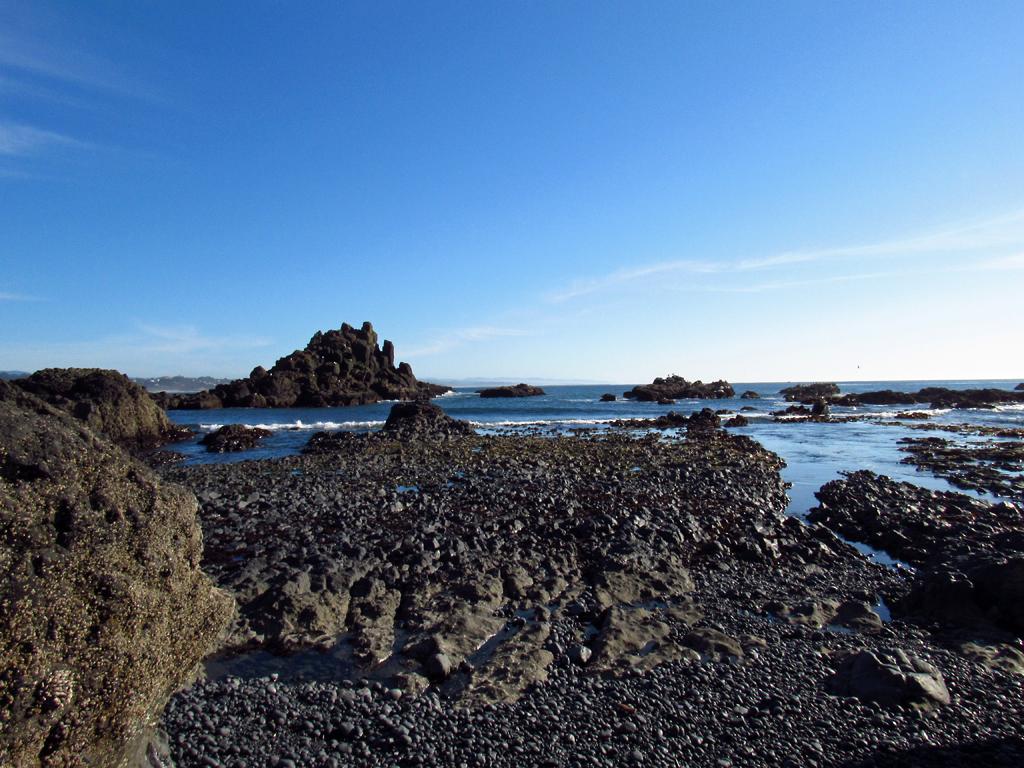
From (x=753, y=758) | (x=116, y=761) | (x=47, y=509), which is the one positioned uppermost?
(x=47, y=509)

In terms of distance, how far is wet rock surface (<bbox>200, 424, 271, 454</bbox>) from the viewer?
34156 mm

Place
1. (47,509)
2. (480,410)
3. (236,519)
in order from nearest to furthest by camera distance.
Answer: (47,509)
(236,519)
(480,410)

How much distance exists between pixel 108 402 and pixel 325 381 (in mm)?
55154

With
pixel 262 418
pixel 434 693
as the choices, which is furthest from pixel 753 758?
pixel 262 418

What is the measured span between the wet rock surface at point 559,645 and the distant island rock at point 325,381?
68.6 m

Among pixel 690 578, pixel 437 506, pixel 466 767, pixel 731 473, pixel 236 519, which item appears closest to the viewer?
pixel 466 767

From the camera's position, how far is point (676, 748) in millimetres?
6039

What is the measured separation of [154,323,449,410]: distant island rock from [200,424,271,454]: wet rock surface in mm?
38246

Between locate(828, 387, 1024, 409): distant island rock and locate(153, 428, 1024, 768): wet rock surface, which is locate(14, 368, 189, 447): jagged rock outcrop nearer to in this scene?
locate(153, 428, 1024, 768): wet rock surface

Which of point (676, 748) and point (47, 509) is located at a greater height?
point (47, 509)

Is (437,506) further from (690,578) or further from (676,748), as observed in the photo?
(676,748)

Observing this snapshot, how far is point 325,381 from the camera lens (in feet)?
297

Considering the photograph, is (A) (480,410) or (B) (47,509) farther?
(A) (480,410)

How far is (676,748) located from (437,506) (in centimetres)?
1171
